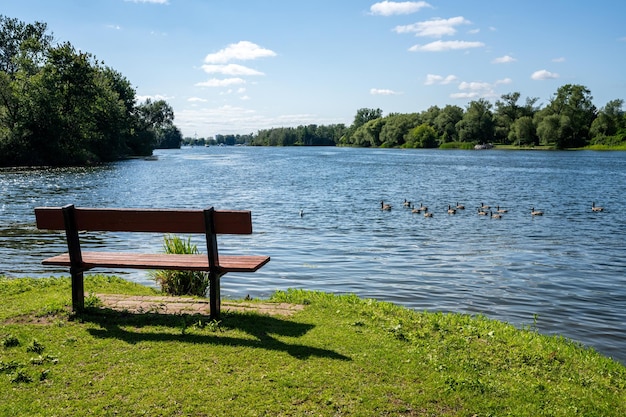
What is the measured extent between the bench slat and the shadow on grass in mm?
701

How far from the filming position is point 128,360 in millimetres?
5895

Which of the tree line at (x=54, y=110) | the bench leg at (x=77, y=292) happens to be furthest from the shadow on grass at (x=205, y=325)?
the tree line at (x=54, y=110)

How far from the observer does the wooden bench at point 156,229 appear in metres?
7.00

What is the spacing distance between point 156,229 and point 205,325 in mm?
1447

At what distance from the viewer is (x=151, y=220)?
721 centimetres

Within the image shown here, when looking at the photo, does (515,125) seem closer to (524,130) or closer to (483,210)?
(524,130)

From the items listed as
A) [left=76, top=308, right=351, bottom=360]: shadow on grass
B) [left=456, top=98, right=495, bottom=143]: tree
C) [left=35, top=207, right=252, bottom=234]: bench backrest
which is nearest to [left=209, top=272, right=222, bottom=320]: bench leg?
[left=76, top=308, right=351, bottom=360]: shadow on grass

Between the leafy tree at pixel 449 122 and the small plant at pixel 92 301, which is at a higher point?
the leafy tree at pixel 449 122

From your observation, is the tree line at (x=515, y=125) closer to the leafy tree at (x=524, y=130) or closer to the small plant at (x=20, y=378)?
the leafy tree at (x=524, y=130)

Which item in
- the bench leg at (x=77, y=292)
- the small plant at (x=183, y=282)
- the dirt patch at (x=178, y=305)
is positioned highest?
the bench leg at (x=77, y=292)

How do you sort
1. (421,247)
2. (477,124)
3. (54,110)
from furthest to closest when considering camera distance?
(477,124), (54,110), (421,247)

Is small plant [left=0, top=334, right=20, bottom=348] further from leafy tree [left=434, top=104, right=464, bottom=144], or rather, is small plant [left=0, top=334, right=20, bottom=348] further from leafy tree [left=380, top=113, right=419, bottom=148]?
leafy tree [left=380, top=113, right=419, bottom=148]

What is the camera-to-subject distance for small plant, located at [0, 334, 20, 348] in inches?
247

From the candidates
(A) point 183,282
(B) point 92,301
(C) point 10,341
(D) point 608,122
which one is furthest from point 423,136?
(C) point 10,341
